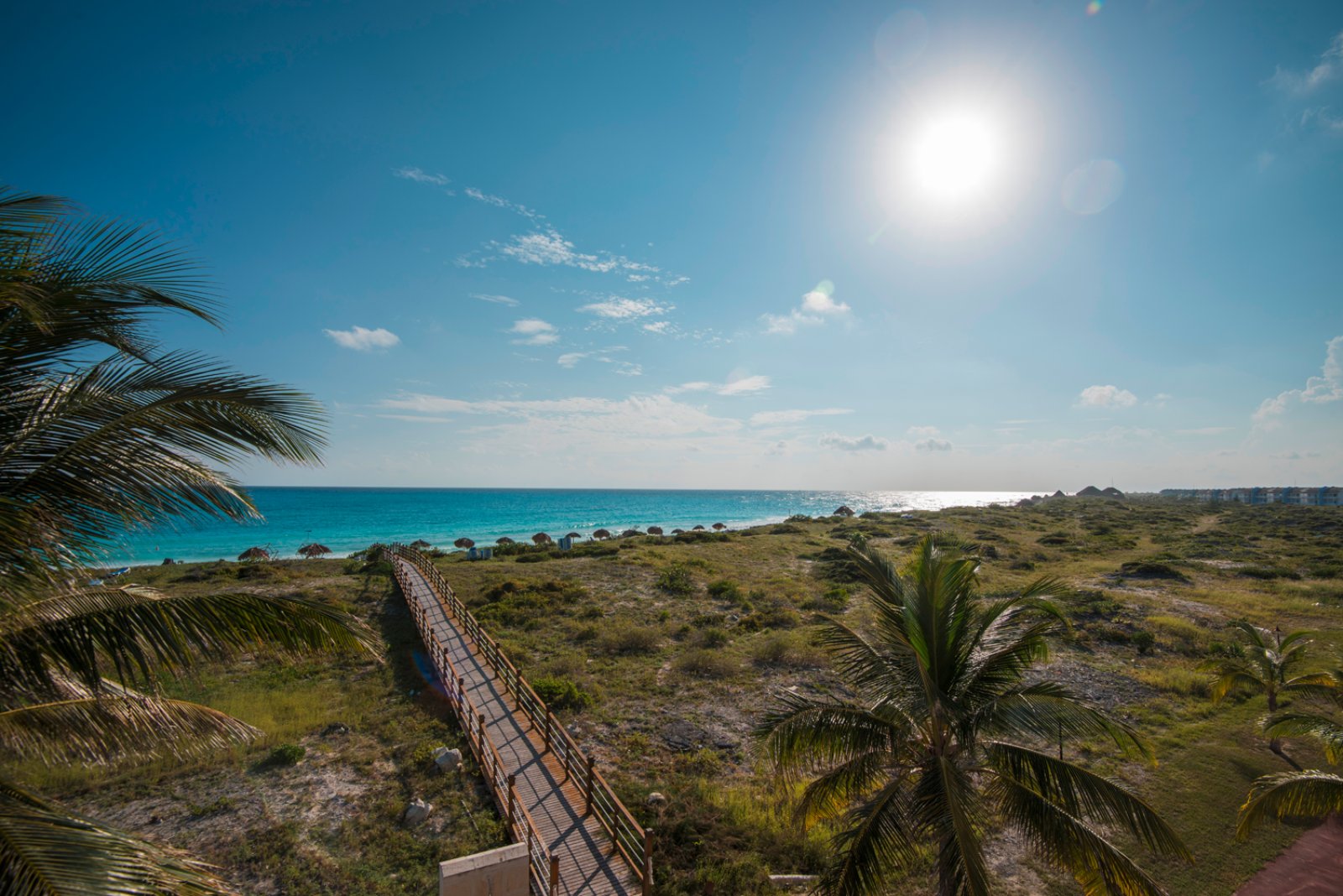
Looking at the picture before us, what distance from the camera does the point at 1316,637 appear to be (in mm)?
22672

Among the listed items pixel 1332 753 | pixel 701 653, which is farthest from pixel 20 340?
pixel 701 653

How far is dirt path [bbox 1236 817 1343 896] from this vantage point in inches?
401

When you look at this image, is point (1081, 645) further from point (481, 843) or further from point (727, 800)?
point (481, 843)

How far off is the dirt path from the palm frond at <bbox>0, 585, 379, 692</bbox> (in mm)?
16303

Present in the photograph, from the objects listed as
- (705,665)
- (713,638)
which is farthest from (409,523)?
(705,665)

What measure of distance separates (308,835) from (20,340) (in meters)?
10.4

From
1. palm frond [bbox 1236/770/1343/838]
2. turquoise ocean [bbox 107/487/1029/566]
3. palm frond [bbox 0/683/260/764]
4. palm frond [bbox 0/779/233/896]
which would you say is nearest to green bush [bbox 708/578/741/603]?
palm frond [bbox 1236/770/1343/838]

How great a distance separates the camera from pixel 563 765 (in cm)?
1227

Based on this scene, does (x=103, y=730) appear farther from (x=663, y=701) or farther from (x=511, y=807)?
(x=663, y=701)

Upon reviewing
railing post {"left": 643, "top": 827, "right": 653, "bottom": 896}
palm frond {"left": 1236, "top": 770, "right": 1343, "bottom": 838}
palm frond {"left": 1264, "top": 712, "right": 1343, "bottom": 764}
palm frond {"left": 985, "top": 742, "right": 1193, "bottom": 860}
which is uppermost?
palm frond {"left": 985, "top": 742, "right": 1193, "bottom": 860}

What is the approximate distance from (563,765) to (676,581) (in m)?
20.6

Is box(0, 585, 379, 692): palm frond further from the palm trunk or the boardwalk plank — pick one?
the palm trunk

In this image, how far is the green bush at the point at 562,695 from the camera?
657 inches

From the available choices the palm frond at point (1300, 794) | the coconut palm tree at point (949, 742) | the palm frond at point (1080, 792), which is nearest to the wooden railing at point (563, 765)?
the coconut palm tree at point (949, 742)
